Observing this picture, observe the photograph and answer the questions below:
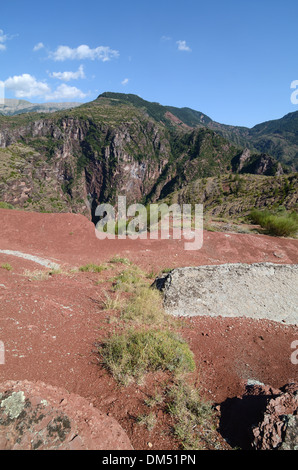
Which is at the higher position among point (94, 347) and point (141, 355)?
point (141, 355)

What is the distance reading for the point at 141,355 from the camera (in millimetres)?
3291

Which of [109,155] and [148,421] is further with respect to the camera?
[109,155]

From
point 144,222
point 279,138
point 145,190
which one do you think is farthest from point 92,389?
point 279,138

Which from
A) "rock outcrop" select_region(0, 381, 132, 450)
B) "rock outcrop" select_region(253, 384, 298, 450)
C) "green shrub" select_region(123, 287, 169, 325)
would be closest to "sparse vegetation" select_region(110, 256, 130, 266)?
"green shrub" select_region(123, 287, 169, 325)

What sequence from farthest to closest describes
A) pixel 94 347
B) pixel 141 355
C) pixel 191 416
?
pixel 94 347 < pixel 141 355 < pixel 191 416

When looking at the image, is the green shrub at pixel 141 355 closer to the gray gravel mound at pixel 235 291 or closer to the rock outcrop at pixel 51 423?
the rock outcrop at pixel 51 423

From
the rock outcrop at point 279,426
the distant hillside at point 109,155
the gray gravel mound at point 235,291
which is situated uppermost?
the distant hillside at point 109,155

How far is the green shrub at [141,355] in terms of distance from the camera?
3125 mm

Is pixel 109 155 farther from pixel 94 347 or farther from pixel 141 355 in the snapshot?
pixel 141 355

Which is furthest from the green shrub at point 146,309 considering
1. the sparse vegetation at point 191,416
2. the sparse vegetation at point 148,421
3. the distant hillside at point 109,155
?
the distant hillside at point 109,155

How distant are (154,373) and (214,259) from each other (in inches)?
337

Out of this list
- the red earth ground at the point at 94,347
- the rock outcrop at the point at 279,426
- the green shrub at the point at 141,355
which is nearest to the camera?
the rock outcrop at the point at 279,426

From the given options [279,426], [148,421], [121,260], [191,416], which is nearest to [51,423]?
[148,421]

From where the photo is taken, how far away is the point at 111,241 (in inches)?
521
